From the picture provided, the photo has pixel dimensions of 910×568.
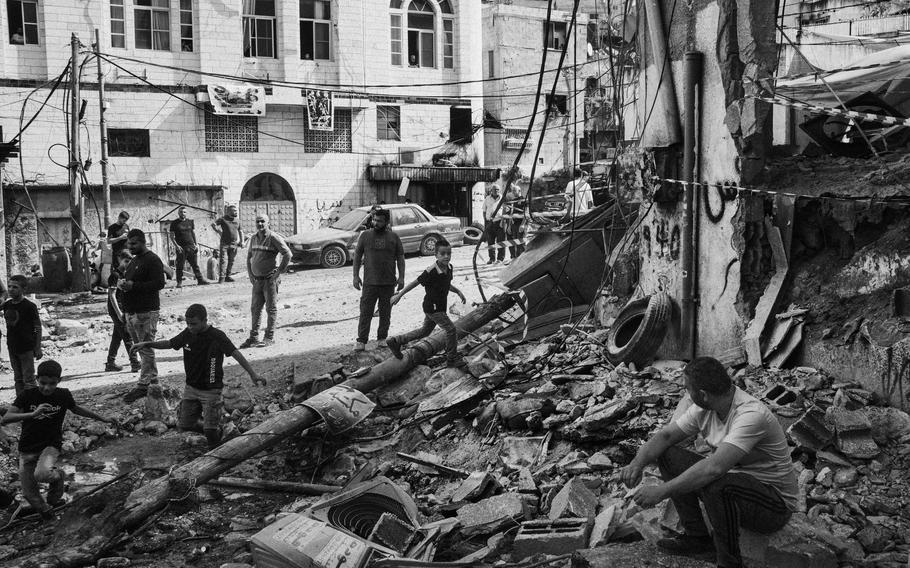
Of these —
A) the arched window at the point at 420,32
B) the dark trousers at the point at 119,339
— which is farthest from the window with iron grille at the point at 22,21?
the dark trousers at the point at 119,339

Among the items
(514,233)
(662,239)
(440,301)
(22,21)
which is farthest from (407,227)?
(662,239)

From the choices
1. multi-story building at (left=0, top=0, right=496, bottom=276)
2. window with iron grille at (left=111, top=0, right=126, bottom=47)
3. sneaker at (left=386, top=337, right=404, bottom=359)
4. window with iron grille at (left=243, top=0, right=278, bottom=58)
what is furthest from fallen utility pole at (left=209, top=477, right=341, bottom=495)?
window with iron grille at (left=243, top=0, right=278, bottom=58)

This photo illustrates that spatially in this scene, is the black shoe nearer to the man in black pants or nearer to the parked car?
the man in black pants

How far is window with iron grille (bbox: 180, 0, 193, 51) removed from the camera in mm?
25125

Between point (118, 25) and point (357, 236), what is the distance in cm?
1029

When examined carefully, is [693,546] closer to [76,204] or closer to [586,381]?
[586,381]

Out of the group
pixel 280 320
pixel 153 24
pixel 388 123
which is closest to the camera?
pixel 280 320

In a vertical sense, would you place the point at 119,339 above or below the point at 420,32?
below

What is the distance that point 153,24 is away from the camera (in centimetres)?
2495

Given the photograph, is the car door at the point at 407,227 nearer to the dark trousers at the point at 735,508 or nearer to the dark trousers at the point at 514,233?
the dark trousers at the point at 514,233

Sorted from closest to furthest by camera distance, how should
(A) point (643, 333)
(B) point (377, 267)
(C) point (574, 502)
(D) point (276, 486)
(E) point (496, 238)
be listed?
(C) point (574, 502) < (D) point (276, 486) < (A) point (643, 333) < (B) point (377, 267) < (E) point (496, 238)

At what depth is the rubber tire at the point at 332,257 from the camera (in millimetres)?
20250

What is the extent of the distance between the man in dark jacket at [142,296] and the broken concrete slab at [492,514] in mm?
5100

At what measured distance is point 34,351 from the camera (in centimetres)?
906
